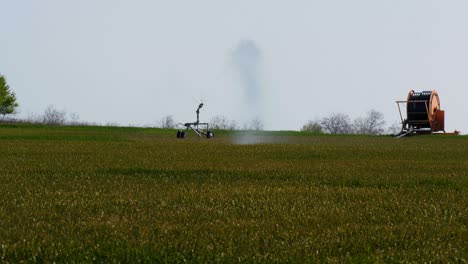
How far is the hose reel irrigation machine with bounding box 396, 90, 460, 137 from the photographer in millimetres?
48406

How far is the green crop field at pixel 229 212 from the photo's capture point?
24.0 feet

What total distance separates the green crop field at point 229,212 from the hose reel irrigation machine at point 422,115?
101ft

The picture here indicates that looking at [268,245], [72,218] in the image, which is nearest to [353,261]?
[268,245]

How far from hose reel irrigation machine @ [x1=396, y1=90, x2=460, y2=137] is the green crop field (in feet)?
101

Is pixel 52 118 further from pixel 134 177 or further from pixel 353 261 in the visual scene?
pixel 353 261

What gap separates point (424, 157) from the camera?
23.3 meters

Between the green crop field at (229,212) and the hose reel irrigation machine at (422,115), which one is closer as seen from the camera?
the green crop field at (229,212)

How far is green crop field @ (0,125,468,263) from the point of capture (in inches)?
288

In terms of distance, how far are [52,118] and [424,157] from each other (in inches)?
3536

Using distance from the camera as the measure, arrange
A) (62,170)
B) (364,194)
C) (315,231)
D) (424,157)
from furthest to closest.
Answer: (424,157), (62,170), (364,194), (315,231)

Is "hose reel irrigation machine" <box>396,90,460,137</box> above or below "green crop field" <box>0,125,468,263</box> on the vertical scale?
above

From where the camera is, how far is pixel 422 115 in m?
48.5

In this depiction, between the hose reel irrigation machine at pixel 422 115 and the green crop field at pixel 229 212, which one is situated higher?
the hose reel irrigation machine at pixel 422 115

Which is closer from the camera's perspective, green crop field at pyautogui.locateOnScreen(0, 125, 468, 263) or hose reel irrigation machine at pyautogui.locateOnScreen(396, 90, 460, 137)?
green crop field at pyautogui.locateOnScreen(0, 125, 468, 263)
